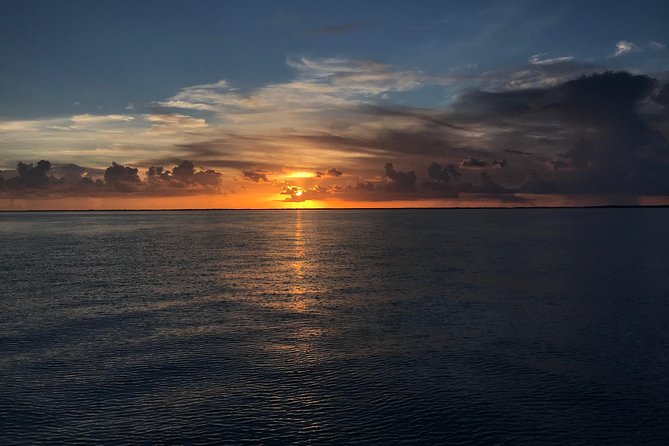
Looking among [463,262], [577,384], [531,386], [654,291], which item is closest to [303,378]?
[531,386]

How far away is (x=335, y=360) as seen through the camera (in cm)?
3073

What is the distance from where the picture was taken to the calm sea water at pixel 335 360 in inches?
864

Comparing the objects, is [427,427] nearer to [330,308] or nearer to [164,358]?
[164,358]

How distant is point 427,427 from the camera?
864 inches

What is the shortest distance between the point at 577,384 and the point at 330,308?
23603 mm

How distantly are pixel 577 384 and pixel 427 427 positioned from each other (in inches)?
398

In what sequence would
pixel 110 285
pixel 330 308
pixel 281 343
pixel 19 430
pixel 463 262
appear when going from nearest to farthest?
1. pixel 19 430
2. pixel 281 343
3. pixel 330 308
4. pixel 110 285
5. pixel 463 262

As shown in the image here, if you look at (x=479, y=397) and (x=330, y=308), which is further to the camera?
(x=330, y=308)

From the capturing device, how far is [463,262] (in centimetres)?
8181

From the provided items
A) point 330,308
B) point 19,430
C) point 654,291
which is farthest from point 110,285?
point 654,291

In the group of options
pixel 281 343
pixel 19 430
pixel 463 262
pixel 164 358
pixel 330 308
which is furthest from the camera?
pixel 463 262

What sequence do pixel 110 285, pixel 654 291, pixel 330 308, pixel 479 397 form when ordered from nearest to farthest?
pixel 479 397
pixel 330 308
pixel 654 291
pixel 110 285

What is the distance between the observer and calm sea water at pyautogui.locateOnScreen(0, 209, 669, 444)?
21.9 metres

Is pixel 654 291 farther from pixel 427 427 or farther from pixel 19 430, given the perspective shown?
pixel 19 430
